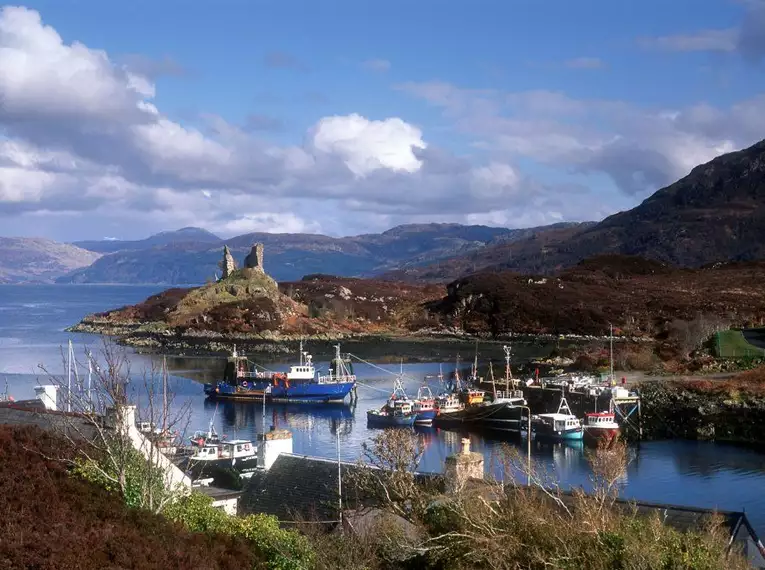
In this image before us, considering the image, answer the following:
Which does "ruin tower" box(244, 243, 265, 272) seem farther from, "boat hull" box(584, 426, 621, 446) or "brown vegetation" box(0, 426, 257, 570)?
"brown vegetation" box(0, 426, 257, 570)

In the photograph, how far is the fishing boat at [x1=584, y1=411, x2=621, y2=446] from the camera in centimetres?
4503

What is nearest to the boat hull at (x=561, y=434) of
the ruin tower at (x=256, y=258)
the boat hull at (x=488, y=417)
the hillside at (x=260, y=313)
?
the boat hull at (x=488, y=417)

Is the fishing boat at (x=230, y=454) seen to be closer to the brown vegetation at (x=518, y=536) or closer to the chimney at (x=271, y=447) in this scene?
the chimney at (x=271, y=447)

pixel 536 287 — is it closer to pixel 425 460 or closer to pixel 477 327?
pixel 477 327

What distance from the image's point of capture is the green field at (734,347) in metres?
61.3

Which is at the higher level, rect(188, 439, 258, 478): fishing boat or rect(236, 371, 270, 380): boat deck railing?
rect(236, 371, 270, 380): boat deck railing

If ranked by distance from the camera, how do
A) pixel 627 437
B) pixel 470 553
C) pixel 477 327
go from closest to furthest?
pixel 470 553 < pixel 627 437 < pixel 477 327

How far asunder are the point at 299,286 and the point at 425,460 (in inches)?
3970

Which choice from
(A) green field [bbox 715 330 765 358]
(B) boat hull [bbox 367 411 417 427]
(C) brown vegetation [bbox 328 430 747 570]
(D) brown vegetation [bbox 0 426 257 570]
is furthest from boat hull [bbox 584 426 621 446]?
(D) brown vegetation [bbox 0 426 257 570]

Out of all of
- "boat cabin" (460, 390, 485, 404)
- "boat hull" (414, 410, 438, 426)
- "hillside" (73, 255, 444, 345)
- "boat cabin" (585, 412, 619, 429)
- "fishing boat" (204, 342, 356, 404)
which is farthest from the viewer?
"hillside" (73, 255, 444, 345)

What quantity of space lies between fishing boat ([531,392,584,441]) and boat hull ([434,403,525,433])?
4.98 feet

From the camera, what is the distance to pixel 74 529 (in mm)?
11570

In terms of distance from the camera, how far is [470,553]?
12.1 metres

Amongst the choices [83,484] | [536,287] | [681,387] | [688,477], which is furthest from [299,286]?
[83,484]
